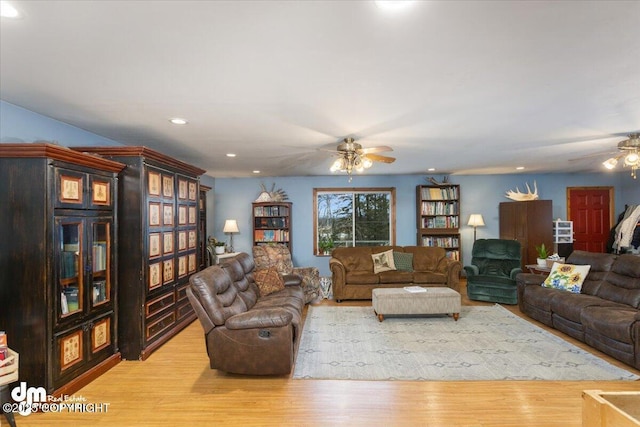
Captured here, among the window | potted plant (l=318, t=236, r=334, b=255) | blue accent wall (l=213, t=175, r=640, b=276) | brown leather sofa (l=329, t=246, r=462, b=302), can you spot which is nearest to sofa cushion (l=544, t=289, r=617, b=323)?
brown leather sofa (l=329, t=246, r=462, b=302)

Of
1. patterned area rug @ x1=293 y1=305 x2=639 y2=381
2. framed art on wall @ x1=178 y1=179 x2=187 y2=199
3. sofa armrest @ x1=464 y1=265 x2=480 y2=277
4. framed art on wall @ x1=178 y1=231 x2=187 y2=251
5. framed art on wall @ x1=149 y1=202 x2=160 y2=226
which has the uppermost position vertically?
framed art on wall @ x1=178 y1=179 x2=187 y2=199

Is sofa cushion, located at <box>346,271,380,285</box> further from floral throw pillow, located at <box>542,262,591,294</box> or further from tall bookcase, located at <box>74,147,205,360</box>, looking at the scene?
tall bookcase, located at <box>74,147,205,360</box>

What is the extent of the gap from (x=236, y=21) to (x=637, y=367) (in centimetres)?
440

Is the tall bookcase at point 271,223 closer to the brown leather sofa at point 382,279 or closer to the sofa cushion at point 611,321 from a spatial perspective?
the brown leather sofa at point 382,279

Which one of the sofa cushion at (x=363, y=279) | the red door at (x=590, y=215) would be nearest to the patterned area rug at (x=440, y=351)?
the sofa cushion at (x=363, y=279)

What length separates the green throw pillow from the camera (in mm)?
6203

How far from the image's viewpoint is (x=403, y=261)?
6.26 metres

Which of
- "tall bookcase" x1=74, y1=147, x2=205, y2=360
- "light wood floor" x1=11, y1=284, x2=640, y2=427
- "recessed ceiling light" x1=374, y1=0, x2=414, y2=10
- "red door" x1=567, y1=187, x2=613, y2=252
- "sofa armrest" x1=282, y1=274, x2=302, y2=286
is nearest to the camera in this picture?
"recessed ceiling light" x1=374, y1=0, x2=414, y2=10

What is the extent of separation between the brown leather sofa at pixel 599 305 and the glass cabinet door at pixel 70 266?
5048 mm

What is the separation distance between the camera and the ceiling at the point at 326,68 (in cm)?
171

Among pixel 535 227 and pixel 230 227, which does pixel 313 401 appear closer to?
pixel 230 227

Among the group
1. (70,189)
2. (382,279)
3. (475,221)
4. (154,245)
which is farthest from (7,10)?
(475,221)

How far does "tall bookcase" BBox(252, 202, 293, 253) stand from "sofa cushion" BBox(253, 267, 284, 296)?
114 inches

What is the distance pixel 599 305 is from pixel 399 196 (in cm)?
460
